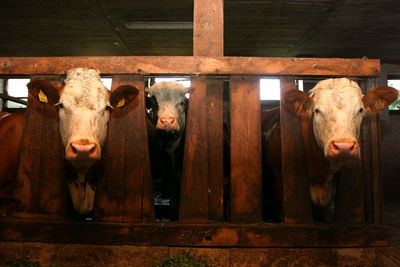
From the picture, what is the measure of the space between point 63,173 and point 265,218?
225cm

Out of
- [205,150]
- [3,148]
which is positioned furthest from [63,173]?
[205,150]

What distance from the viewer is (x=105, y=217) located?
2.14 meters

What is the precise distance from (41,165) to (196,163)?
52.9 inches

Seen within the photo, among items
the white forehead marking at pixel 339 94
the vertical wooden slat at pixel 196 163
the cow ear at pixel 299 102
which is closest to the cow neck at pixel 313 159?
the cow ear at pixel 299 102

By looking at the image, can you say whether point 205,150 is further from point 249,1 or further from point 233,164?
point 249,1

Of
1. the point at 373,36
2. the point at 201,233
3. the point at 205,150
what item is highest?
the point at 373,36

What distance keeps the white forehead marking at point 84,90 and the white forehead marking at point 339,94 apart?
1.83 metres

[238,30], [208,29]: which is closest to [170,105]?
[208,29]

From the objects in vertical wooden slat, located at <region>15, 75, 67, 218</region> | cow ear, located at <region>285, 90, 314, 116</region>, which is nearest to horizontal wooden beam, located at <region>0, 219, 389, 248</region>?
vertical wooden slat, located at <region>15, 75, 67, 218</region>

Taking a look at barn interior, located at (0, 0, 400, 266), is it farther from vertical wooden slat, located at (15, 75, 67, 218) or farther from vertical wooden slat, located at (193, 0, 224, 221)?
vertical wooden slat, located at (15, 75, 67, 218)

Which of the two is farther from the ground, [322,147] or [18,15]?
[18,15]

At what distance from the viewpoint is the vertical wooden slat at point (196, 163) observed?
2.11 m

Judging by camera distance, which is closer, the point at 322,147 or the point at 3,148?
the point at 322,147

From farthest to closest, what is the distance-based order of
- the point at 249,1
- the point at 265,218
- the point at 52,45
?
the point at 52,45 → the point at 249,1 → the point at 265,218
